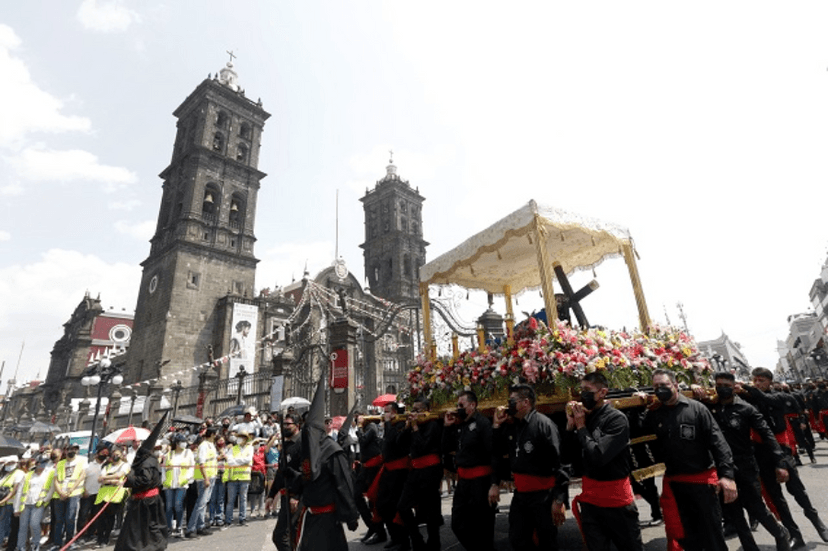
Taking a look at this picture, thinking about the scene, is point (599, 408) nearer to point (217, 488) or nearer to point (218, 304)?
point (217, 488)

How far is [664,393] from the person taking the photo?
4508mm

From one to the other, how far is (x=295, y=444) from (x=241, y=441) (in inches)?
205

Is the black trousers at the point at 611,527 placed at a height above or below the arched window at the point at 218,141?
below

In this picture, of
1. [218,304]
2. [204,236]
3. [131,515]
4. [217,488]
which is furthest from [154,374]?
[131,515]

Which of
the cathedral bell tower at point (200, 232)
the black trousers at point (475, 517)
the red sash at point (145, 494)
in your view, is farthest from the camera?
the cathedral bell tower at point (200, 232)

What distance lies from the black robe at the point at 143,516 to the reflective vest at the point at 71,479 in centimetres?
308

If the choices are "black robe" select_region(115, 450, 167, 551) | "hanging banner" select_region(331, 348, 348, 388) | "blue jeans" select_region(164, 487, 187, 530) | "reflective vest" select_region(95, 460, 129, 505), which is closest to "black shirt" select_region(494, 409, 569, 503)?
"black robe" select_region(115, 450, 167, 551)

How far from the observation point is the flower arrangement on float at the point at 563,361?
5.67 metres

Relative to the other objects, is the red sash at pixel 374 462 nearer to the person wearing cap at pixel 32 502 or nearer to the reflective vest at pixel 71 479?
the reflective vest at pixel 71 479

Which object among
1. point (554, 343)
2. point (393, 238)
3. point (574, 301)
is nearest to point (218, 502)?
point (554, 343)

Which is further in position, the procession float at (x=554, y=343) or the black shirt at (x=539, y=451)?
the procession float at (x=554, y=343)

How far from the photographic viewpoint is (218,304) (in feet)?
114

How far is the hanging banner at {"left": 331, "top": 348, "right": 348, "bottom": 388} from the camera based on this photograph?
15625 mm

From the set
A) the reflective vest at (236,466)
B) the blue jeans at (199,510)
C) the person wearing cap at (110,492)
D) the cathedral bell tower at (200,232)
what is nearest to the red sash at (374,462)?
the reflective vest at (236,466)
